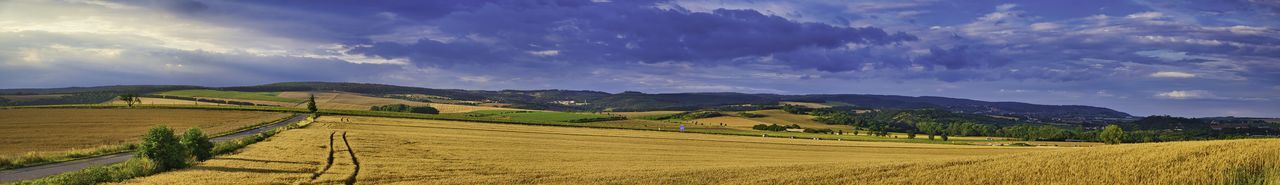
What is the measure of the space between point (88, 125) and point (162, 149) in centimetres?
7066

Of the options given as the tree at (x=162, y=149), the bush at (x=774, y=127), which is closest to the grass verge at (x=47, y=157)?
the tree at (x=162, y=149)

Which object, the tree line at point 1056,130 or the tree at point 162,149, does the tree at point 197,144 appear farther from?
the tree line at point 1056,130

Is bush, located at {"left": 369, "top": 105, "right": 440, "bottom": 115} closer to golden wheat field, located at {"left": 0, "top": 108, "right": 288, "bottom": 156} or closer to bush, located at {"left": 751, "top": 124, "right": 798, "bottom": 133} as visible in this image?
golden wheat field, located at {"left": 0, "top": 108, "right": 288, "bottom": 156}

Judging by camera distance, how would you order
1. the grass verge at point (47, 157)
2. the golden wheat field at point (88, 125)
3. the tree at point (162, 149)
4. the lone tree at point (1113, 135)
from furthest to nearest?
1. the lone tree at point (1113, 135)
2. the golden wheat field at point (88, 125)
3. the grass verge at point (47, 157)
4. the tree at point (162, 149)

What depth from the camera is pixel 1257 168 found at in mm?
20203

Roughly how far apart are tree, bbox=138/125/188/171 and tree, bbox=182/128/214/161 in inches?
83.9

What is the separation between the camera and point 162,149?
104 feet

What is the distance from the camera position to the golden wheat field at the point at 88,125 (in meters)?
63.3

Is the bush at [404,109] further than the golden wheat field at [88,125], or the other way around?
the bush at [404,109]

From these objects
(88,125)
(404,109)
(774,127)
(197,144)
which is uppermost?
(197,144)

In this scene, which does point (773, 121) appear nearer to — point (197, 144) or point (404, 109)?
point (404, 109)

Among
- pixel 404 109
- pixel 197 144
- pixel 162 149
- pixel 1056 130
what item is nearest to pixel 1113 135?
pixel 1056 130

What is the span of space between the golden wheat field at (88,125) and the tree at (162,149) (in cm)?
2728

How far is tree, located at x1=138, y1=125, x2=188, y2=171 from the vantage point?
31469 millimetres
